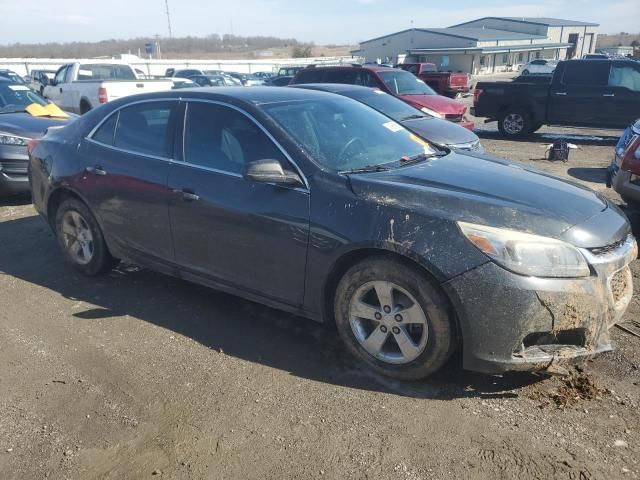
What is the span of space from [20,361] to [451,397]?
9.12 ft

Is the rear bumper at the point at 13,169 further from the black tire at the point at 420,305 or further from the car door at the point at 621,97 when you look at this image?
the car door at the point at 621,97

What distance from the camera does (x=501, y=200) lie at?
3.10m

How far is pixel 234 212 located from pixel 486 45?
207ft

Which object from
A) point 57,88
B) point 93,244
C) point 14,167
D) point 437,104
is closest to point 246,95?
point 93,244

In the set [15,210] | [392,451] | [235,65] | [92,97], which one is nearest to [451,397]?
[392,451]

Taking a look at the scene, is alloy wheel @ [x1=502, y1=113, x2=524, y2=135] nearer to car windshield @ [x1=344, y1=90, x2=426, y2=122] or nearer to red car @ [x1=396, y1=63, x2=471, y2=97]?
car windshield @ [x1=344, y1=90, x2=426, y2=122]

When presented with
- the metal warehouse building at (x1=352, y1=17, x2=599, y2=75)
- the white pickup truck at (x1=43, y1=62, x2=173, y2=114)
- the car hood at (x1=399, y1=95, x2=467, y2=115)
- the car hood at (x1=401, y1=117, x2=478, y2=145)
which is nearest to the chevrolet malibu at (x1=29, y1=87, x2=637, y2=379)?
the car hood at (x1=401, y1=117, x2=478, y2=145)

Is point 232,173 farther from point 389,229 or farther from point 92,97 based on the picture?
point 92,97

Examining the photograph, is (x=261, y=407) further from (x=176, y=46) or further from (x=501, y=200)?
(x=176, y=46)

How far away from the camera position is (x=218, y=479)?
8.22 feet

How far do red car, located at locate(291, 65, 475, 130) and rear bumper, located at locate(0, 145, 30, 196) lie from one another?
7219 millimetres

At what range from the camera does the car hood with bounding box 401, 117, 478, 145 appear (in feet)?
26.0

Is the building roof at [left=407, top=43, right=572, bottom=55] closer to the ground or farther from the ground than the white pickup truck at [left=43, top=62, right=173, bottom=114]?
farther from the ground

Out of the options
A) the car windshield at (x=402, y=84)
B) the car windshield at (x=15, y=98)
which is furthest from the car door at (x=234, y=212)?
the car windshield at (x=402, y=84)
